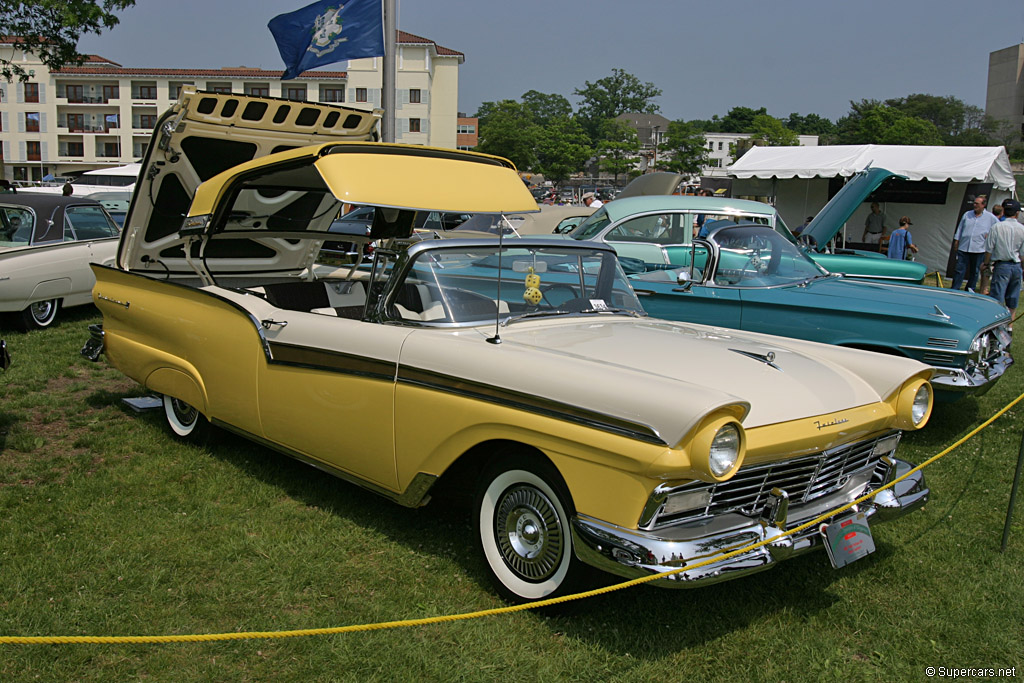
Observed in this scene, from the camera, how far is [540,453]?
315 cm

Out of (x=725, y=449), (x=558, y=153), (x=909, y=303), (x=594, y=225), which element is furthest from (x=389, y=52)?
(x=558, y=153)

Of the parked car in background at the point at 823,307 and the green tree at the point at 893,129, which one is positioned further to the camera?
the green tree at the point at 893,129

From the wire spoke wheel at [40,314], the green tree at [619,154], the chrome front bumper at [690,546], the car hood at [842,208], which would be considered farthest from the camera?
the green tree at [619,154]

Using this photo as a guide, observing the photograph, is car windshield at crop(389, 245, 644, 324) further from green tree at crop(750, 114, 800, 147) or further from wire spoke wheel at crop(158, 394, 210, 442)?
green tree at crop(750, 114, 800, 147)

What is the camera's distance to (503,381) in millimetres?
3211

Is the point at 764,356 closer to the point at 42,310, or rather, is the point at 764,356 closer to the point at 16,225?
the point at 42,310

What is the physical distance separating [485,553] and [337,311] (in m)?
2.09

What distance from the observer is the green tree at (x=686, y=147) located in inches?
2970

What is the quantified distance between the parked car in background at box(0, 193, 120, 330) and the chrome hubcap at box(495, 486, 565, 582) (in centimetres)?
756

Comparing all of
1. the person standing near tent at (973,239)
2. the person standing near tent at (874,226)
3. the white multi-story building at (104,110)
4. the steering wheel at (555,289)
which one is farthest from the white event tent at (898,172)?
the white multi-story building at (104,110)

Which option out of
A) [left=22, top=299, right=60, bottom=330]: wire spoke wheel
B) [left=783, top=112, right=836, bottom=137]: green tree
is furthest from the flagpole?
[left=783, top=112, right=836, bottom=137]: green tree

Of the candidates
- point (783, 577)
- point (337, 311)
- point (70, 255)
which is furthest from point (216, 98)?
point (70, 255)

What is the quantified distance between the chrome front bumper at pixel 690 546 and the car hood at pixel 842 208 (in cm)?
764

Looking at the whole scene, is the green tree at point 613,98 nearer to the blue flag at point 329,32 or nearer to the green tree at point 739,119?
the green tree at point 739,119
